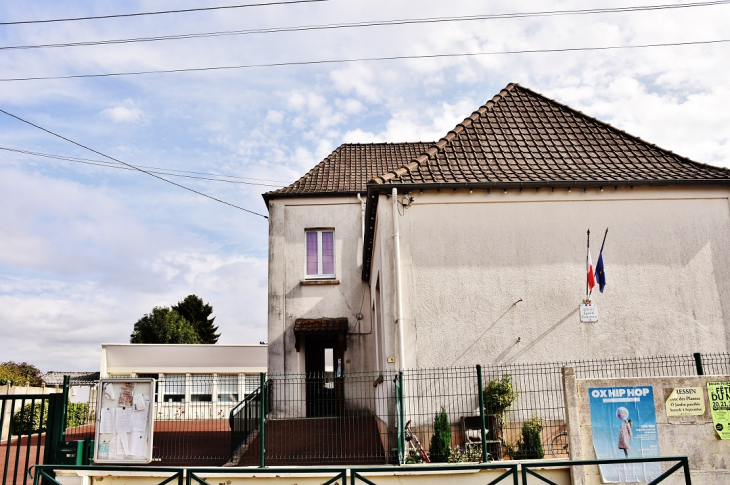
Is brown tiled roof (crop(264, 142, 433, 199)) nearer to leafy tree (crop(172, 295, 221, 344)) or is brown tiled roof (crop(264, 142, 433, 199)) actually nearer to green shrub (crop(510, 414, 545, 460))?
green shrub (crop(510, 414, 545, 460))

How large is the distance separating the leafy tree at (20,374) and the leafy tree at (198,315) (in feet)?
58.4

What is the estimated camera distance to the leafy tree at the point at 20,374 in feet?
92.8

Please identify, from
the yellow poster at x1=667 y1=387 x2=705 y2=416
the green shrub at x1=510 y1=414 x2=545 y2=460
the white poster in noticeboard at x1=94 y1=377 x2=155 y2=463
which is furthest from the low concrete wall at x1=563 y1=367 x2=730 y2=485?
the white poster in noticeboard at x1=94 y1=377 x2=155 y2=463

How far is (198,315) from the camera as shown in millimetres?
56969

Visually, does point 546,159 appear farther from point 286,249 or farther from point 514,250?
point 286,249

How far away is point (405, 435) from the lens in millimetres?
11062

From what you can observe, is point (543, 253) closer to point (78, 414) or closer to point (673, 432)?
point (673, 432)

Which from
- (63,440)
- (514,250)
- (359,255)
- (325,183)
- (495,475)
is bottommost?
(495,475)

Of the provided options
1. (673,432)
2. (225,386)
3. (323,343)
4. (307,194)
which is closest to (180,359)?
(323,343)

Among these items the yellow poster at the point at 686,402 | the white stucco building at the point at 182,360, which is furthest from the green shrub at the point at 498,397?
the white stucco building at the point at 182,360

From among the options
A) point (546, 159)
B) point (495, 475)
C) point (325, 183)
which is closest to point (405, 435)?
point (495, 475)

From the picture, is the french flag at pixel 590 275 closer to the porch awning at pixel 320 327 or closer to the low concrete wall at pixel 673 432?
the low concrete wall at pixel 673 432

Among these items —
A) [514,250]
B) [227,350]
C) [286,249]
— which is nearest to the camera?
[514,250]

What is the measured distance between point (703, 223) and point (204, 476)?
38.3ft
